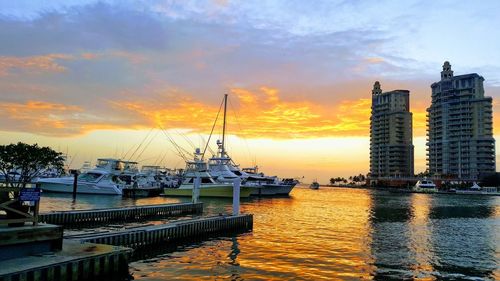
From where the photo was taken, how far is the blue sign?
1695 centimetres

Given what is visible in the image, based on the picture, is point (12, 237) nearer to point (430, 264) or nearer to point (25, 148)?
point (430, 264)

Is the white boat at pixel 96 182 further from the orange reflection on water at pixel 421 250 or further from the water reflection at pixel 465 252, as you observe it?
the water reflection at pixel 465 252

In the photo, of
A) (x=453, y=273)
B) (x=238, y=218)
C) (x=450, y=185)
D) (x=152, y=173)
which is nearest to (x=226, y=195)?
(x=152, y=173)

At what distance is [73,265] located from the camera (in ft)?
52.6

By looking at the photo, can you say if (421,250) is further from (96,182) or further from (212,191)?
(96,182)

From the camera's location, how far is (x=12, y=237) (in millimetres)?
15469

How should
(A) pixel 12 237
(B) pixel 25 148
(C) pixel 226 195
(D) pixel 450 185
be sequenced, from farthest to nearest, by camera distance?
(D) pixel 450 185, (C) pixel 226 195, (B) pixel 25 148, (A) pixel 12 237

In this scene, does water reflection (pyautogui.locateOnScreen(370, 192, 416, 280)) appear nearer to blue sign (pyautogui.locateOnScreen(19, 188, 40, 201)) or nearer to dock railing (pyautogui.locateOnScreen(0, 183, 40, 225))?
dock railing (pyautogui.locateOnScreen(0, 183, 40, 225))

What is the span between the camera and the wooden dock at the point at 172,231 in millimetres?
23487

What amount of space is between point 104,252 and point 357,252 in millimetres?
15941

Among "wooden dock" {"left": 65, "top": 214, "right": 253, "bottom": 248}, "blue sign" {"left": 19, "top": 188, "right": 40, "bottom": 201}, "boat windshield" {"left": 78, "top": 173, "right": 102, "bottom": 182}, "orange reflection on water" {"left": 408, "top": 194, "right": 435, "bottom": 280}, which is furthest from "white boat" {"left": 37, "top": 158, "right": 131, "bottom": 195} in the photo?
"blue sign" {"left": 19, "top": 188, "right": 40, "bottom": 201}

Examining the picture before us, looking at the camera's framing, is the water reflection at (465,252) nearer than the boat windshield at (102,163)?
Yes

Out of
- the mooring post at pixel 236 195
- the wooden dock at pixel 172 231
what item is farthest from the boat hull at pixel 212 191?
the wooden dock at pixel 172 231

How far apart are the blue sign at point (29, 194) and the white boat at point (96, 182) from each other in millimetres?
65850
